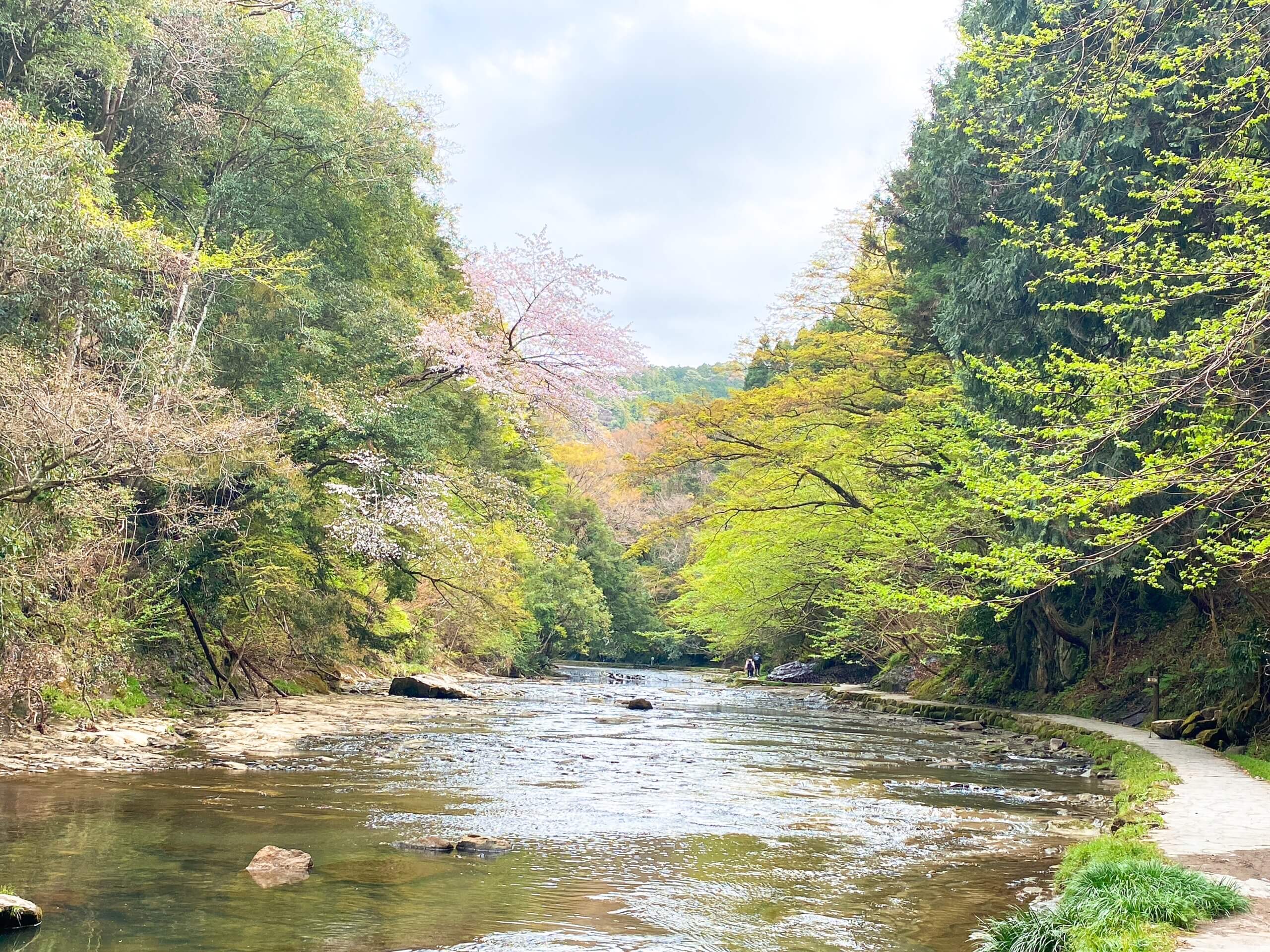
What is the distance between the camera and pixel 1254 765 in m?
10.7

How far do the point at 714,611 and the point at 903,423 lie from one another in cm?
1476

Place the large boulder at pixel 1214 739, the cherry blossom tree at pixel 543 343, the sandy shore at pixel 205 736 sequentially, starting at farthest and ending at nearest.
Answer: the cherry blossom tree at pixel 543 343 → the large boulder at pixel 1214 739 → the sandy shore at pixel 205 736

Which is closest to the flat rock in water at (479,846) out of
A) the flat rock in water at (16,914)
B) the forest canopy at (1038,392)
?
the flat rock in water at (16,914)

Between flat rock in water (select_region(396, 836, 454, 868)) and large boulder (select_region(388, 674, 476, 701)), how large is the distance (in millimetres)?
15516

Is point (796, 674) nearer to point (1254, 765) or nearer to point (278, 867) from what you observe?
point (1254, 765)

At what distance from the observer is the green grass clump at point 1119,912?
14.4ft

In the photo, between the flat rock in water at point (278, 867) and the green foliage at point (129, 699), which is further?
the green foliage at point (129, 699)

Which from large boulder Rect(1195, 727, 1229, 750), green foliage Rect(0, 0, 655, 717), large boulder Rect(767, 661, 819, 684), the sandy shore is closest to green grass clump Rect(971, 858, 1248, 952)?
green foliage Rect(0, 0, 655, 717)

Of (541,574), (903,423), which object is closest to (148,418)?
(903,423)

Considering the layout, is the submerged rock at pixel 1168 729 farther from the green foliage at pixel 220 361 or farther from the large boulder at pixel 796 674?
the large boulder at pixel 796 674

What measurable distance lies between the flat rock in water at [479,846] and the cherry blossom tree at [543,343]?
1191 cm

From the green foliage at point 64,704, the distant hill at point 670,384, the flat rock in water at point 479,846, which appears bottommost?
the green foliage at point 64,704

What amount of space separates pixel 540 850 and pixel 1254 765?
7.94 m

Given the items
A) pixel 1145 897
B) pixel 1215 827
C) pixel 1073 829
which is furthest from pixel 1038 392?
Answer: pixel 1145 897
